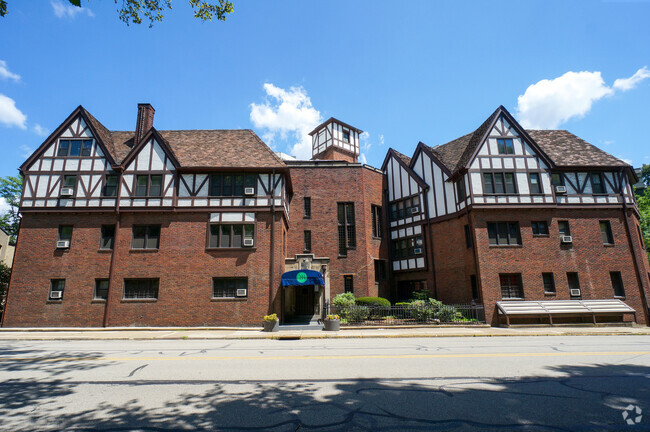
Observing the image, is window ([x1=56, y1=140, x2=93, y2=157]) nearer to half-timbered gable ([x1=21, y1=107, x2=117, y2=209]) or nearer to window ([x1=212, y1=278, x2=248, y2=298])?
half-timbered gable ([x1=21, y1=107, x2=117, y2=209])

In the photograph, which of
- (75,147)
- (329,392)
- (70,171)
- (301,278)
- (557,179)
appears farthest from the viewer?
(557,179)

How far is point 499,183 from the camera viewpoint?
920 inches

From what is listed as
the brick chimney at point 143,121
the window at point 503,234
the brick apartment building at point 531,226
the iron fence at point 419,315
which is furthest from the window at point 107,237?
the window at point 503,234

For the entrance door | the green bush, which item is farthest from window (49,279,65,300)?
the green bush

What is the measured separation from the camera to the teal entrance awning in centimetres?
2141

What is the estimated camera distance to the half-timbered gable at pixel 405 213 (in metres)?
27.3

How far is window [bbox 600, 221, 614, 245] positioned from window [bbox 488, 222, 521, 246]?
Result: 243 inches

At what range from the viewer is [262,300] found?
2105 cm

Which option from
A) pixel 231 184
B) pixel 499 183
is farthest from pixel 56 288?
pixel 499 183

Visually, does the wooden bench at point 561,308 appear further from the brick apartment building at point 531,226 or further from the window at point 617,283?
the window at point 617,283

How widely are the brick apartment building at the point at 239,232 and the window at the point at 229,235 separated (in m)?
0.07

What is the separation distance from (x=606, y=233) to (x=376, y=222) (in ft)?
54.7

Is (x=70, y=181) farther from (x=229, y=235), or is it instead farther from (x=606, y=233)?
(x=606, y=233)

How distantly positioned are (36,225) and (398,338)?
79.1 feet
